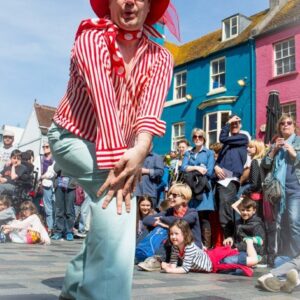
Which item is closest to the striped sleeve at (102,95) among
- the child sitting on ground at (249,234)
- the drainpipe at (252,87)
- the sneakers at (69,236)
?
the child sitting on ground at (249,234)

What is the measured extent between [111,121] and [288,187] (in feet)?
13.4

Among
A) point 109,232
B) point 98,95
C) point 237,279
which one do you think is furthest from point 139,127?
point 237,279

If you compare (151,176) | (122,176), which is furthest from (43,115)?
(122,176)

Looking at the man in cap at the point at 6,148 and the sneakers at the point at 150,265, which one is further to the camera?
the man in cap at the point at 6,148

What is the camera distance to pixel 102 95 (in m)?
1.71

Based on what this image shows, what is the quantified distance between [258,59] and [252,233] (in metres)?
15.8

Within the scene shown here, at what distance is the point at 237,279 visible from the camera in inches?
166

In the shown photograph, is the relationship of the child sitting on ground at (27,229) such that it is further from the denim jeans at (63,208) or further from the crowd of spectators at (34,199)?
the denim jeans at (63,208)

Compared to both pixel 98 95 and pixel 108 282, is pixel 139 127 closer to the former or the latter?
pixel 98 95

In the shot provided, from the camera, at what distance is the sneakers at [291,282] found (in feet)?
11.2

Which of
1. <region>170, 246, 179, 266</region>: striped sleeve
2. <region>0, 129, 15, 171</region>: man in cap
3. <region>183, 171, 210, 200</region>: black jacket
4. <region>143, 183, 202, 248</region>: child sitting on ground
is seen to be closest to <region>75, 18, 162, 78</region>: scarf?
<region>170, 246, 179, 266</region>: striped sleeve

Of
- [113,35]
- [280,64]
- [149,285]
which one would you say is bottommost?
[149,285]

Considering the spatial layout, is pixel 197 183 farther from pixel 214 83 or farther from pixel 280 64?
pixel 214 83

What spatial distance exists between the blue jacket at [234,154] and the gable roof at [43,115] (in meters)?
33.7
